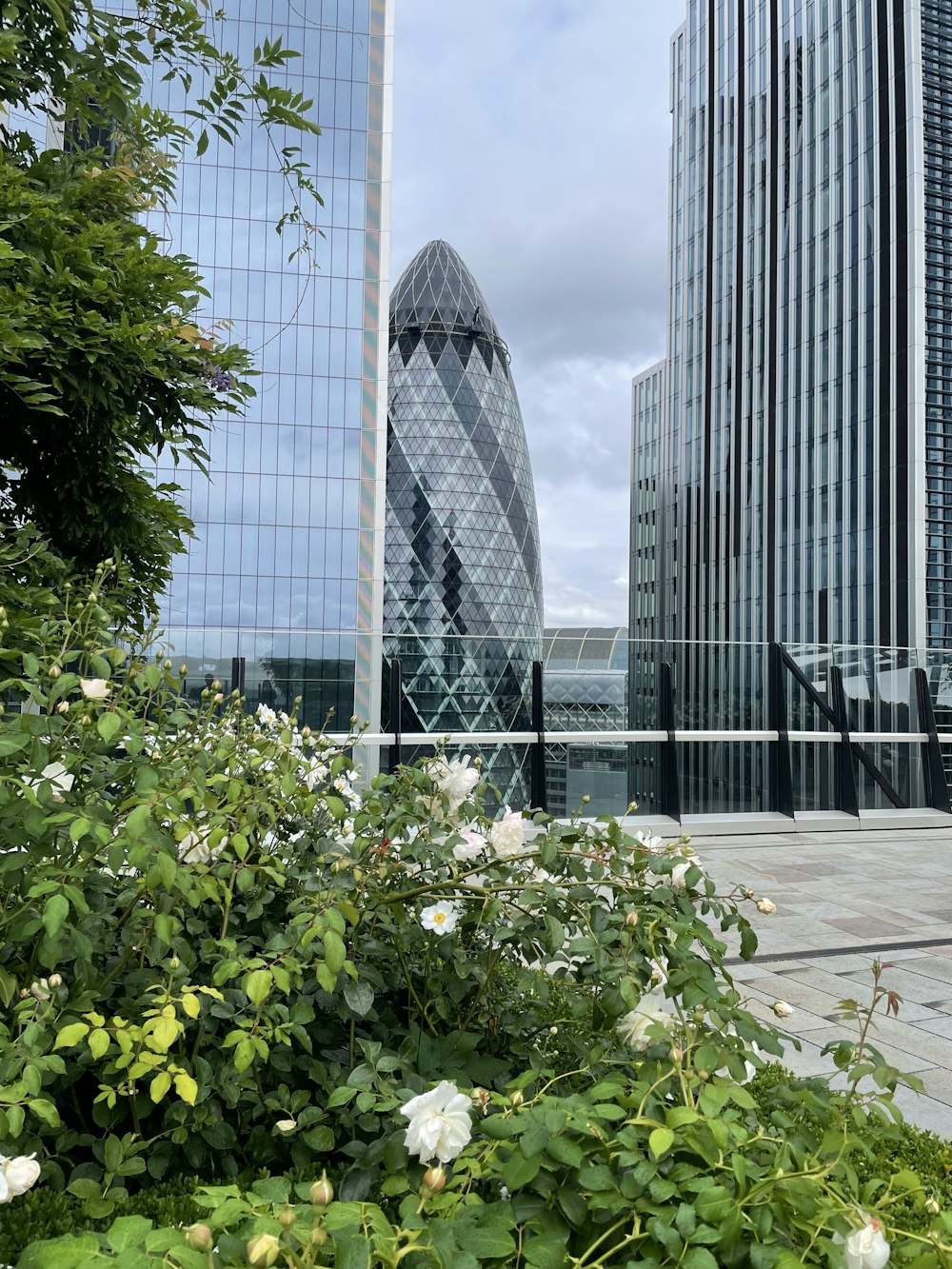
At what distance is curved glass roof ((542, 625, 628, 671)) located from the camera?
33.4 ft

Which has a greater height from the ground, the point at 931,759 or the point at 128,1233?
the point at 128,1233

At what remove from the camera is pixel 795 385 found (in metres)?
50.5

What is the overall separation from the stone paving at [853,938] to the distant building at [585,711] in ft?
4.00

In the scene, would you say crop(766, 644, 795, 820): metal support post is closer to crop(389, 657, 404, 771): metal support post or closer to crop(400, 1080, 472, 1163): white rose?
crop(389, 657, 404, 771): metal support post

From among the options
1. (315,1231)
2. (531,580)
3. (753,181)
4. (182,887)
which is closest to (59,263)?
(182,887)

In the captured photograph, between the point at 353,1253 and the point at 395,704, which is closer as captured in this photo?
the point at 353,1253

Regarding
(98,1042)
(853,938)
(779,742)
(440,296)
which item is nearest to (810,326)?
(440,296)

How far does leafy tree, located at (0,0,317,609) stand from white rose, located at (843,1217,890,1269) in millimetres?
3022

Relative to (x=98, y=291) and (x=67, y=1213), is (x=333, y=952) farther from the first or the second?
(x=98, y=291)

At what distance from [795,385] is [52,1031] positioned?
5452cm

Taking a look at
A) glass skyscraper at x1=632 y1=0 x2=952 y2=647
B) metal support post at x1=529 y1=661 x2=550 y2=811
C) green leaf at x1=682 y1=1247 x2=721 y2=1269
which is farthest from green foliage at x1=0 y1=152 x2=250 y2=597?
glass skyscraper at x1=632 y1=0 x2=952 y2=647

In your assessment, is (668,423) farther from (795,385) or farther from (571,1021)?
(571,1021)

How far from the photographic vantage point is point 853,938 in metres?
5.70

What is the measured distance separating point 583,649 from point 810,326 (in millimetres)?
46433
